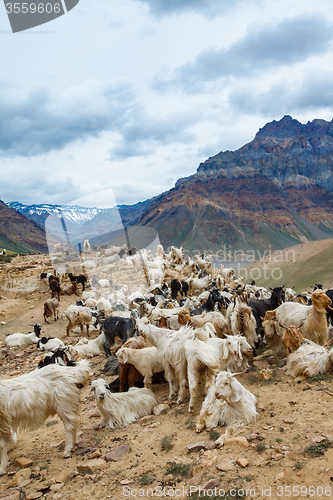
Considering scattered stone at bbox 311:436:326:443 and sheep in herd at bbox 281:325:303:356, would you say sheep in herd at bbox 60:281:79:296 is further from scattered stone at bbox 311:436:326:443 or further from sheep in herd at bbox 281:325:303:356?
scattered stone at bbox 311:436:326:443

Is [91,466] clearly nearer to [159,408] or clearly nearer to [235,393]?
[159,408]

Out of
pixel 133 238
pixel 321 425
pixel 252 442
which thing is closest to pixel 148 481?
pixel 252 442

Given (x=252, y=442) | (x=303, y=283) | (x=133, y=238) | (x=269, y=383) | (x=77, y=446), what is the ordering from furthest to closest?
(x=303, y=283), (x=133, y=238), (x=269, y=383), (x=77, y=446), (x=252, y=442)

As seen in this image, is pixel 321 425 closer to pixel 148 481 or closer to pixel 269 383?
pixel 269 383

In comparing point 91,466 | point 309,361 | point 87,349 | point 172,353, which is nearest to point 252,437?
point 91,466

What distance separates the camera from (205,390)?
599 centimetres

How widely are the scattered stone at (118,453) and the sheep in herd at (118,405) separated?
3.48 ft

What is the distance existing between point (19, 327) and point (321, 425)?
1569 centimetres

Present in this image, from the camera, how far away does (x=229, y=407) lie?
16.0ft

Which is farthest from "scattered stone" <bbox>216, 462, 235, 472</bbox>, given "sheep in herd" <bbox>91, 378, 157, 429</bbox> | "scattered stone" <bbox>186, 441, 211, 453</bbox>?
"sheep in herd" <bbox>91, 378, 157, 429</bbox>

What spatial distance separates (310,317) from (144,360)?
4.33 m

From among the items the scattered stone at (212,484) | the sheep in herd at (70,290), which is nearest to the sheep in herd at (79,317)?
the sheep in herd at (70,290)

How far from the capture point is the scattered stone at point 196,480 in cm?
353

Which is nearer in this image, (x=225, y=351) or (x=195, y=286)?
(x=225, y=351)
